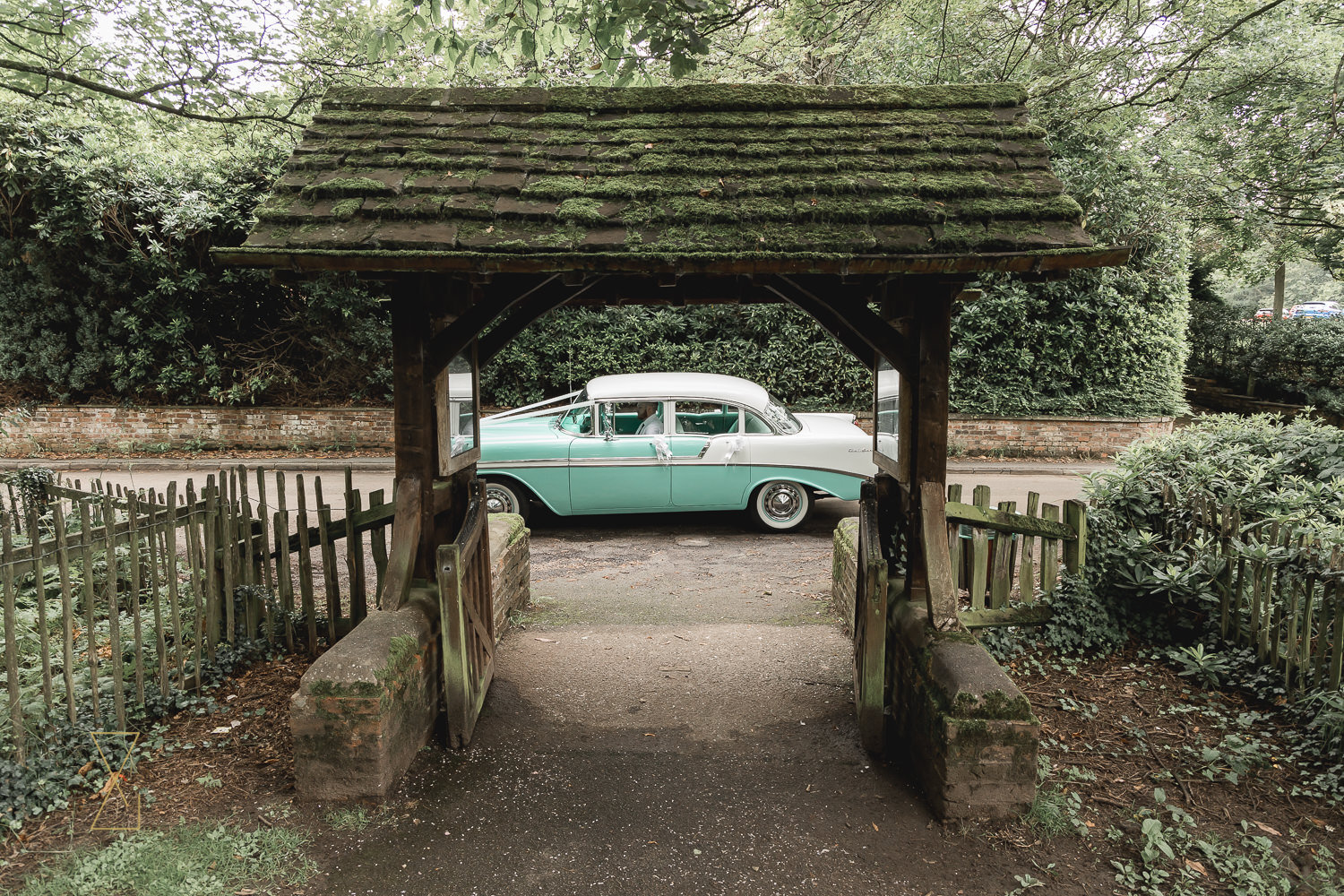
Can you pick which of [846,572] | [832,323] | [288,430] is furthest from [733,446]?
[288,430]

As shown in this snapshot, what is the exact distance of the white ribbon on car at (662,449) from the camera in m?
8.76

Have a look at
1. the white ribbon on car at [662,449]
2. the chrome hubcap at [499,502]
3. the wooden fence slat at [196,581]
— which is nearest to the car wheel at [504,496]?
the chrome hubcap at [499,502]

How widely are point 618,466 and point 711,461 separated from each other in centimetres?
106

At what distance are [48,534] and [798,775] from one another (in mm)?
5842

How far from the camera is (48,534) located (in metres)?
5.85

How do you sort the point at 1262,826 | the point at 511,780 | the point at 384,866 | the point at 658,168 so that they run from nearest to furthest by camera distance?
the point at 384,866, the point at 1262,826, the point at 511,780, the point at 658,168

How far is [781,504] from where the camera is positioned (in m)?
9.23

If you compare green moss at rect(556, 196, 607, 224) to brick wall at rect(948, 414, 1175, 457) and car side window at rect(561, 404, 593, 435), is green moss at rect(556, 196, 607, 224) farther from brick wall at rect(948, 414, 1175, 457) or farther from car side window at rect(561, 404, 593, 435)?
brick wall at rect(948, 414, 1175, 457)

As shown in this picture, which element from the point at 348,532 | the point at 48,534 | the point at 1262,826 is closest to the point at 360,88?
the point at 348,532

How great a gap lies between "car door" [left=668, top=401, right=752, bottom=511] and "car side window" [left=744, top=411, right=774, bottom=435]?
9 cm

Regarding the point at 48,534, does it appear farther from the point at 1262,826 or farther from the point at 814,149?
the point at 1262,826

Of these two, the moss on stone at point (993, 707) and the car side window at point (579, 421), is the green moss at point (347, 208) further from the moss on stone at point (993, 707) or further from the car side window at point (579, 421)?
the car side window at point (579, 421)

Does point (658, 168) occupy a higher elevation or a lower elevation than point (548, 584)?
higher

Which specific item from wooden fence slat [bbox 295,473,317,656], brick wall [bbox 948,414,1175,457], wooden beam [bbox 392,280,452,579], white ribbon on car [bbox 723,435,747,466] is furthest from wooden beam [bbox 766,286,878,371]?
brick wall [bbox 948,414,1175,457]
